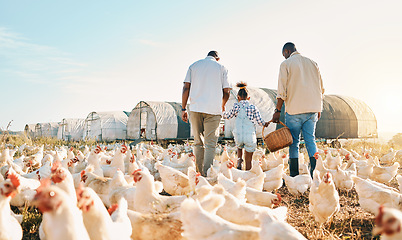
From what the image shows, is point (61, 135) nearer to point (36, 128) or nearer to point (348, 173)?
point (36, 128)

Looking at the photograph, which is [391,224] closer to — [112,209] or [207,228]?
[207,228]

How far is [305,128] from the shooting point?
5.00m

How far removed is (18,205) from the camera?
3.46 m

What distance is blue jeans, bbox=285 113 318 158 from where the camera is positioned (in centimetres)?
496

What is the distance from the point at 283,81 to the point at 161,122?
14.4 m

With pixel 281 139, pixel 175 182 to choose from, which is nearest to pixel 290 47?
pixel 281 139

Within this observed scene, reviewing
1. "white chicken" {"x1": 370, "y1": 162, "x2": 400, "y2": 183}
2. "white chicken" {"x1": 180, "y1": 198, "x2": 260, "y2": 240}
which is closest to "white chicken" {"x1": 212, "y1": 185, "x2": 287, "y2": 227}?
"white chicken" {"x1": 180, "y1": 198, "x2": 260, "y2": 240}

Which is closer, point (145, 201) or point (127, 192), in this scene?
point (145, 201)

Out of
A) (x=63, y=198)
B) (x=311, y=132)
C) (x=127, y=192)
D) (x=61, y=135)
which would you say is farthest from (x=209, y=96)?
(x=61, y=135)

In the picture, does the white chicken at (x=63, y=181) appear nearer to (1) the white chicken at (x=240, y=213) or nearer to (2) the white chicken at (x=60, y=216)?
(2) the white chicken at (x=60, y=216)

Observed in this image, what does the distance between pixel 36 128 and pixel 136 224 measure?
36174mm

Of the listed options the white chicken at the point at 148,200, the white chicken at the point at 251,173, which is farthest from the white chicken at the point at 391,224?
the white chicken at the point at 251,173

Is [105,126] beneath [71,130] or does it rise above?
above

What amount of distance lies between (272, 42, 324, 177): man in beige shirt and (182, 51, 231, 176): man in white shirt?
→ 110 cm
